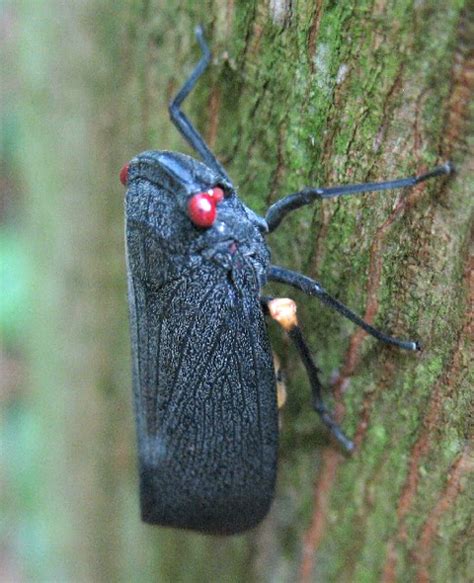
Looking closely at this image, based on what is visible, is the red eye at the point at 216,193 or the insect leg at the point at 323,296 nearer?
the insect leg at the point at 323,296

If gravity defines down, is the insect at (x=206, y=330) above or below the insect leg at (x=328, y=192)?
below

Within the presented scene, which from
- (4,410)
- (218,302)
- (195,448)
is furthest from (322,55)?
(4,410)

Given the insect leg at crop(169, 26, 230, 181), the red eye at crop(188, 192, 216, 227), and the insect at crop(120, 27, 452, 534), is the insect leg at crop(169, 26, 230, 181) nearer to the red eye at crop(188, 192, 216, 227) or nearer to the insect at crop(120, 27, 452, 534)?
the insect at crop(120, 27, 452, 534)

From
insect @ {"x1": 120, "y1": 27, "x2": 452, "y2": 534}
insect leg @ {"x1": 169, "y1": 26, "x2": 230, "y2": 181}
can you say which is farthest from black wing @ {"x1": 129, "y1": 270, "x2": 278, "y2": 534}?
insect leg @ {"x1": 169, "y1": 26, "x2": 230, "y2": 181}

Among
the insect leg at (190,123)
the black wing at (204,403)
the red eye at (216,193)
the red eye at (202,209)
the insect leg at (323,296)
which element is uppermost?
the insect leg at (190,123)

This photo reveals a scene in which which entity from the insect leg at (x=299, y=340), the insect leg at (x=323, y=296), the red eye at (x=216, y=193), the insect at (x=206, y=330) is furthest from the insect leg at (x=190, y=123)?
the insect leg at (x=299, y=340)

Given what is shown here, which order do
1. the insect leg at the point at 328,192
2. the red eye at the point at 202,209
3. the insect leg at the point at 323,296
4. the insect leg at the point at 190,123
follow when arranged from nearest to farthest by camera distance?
the insect leg at the point at 328,192
the insect leg at the point at 323,296
the red eye at the point at 202,209
the insect leg at the point at 190,123

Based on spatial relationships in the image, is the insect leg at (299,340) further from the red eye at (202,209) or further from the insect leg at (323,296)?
the red eye at (202,209)

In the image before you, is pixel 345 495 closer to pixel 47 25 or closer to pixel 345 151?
pixel 345 151
